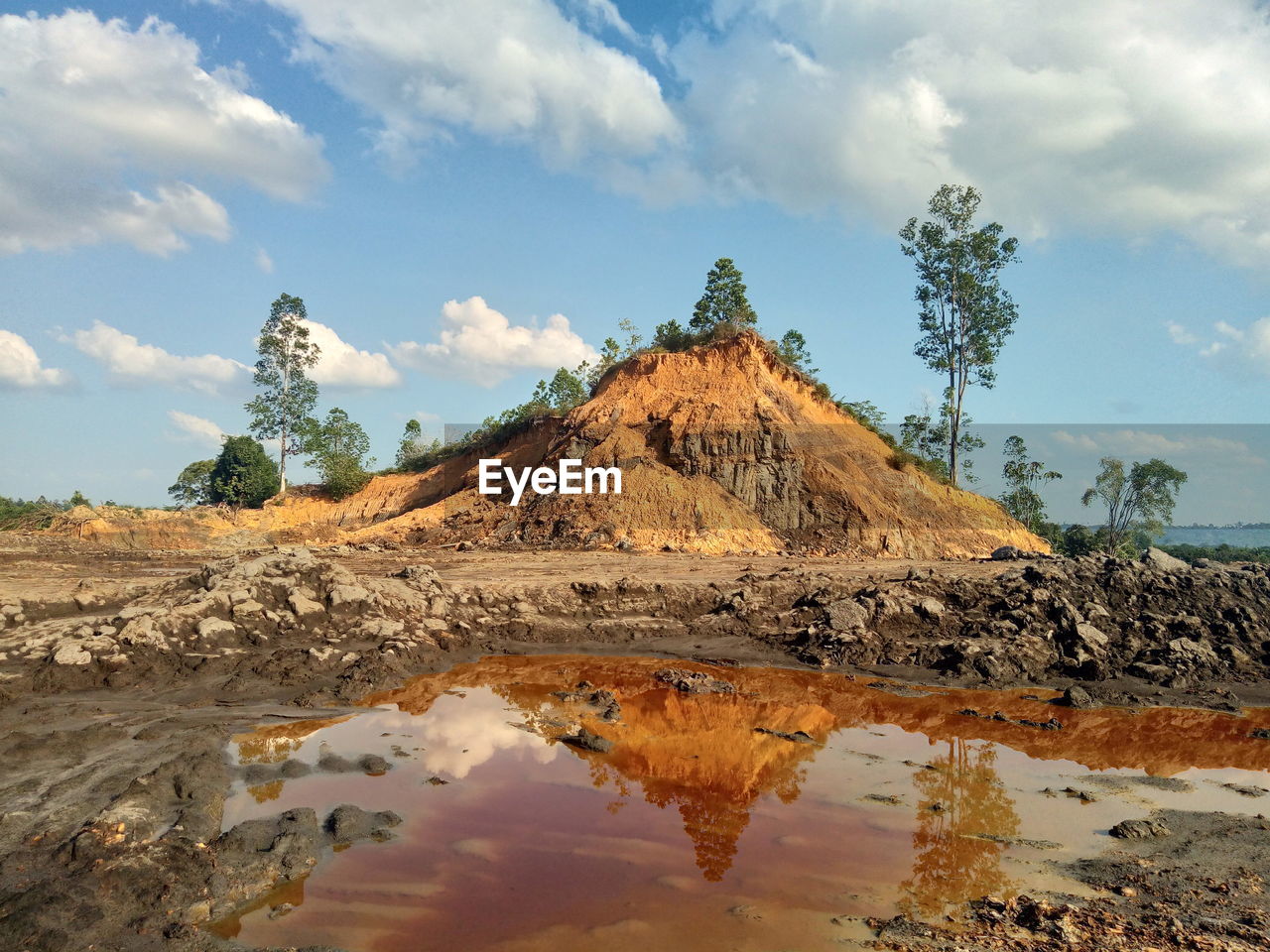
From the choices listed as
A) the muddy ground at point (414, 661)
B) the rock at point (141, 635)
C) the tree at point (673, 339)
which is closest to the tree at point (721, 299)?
the tree at point (673, 339)

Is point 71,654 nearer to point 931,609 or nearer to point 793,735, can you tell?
point 793,735

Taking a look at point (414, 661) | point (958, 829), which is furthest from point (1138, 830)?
point (414, 661)

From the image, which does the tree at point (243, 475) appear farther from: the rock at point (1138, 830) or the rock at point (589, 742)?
the rock at point (1138, 830)

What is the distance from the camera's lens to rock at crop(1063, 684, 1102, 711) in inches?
434

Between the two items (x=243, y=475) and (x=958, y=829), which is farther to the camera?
(x=243, y=475)

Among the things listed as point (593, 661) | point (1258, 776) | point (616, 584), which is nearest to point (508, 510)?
point (616, 584)

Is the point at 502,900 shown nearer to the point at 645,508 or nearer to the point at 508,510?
the point at 645,508

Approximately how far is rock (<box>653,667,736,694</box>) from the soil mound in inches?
456

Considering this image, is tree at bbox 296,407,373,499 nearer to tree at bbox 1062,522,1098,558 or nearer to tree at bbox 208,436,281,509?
tree at bbox 208,436,281,509

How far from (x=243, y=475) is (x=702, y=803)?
3494 cm

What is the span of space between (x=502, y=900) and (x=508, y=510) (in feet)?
72.5

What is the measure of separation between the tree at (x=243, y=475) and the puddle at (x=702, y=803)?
1139 inches

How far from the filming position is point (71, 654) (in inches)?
382

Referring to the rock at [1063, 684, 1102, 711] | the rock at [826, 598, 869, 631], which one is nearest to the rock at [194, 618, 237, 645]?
the rock at [826, 598, 869, 631]
